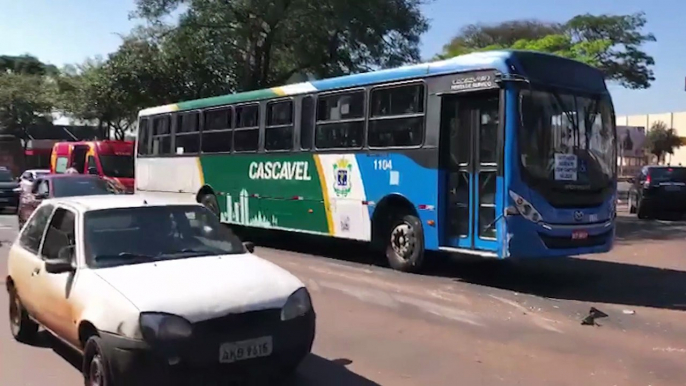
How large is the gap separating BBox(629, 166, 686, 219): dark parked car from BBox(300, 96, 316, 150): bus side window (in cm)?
1215

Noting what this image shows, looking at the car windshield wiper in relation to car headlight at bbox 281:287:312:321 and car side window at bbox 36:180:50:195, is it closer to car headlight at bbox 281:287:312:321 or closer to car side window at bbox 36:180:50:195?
car headlight at bbox 281:287:312:321

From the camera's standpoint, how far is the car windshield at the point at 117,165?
25.5m

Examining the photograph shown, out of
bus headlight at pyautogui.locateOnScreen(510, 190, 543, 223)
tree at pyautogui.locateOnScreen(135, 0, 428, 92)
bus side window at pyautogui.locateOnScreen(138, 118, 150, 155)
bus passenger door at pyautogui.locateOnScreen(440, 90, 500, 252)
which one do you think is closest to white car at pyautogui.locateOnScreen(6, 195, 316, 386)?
bus headlight at pyautogui.locateOnScreen(510, 190, 543, 223)

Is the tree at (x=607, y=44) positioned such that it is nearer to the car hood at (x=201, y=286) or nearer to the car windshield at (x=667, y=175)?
the car windshield at (x=667, y=175)

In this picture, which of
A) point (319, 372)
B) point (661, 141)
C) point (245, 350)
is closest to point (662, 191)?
point (319, 372)

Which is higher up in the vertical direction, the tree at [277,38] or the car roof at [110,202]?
the tree at [277,38]

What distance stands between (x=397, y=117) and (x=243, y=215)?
5.60 m

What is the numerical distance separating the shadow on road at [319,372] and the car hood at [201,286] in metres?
0.89

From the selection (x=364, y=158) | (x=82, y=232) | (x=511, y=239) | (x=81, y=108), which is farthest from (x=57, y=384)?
(x=81, y=108)

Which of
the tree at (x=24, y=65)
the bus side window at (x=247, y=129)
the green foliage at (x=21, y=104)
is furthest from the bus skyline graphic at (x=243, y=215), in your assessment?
the tree at (x=24, y=65)

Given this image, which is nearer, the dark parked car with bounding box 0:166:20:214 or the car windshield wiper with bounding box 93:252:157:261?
the car windshield wiper with bounding box 93:252:157:261

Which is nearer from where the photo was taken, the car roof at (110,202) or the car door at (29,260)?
the car roof at (110,202)

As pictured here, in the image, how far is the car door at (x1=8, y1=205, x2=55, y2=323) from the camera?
7.01 meters

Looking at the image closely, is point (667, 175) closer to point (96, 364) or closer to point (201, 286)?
point (201, 286)
